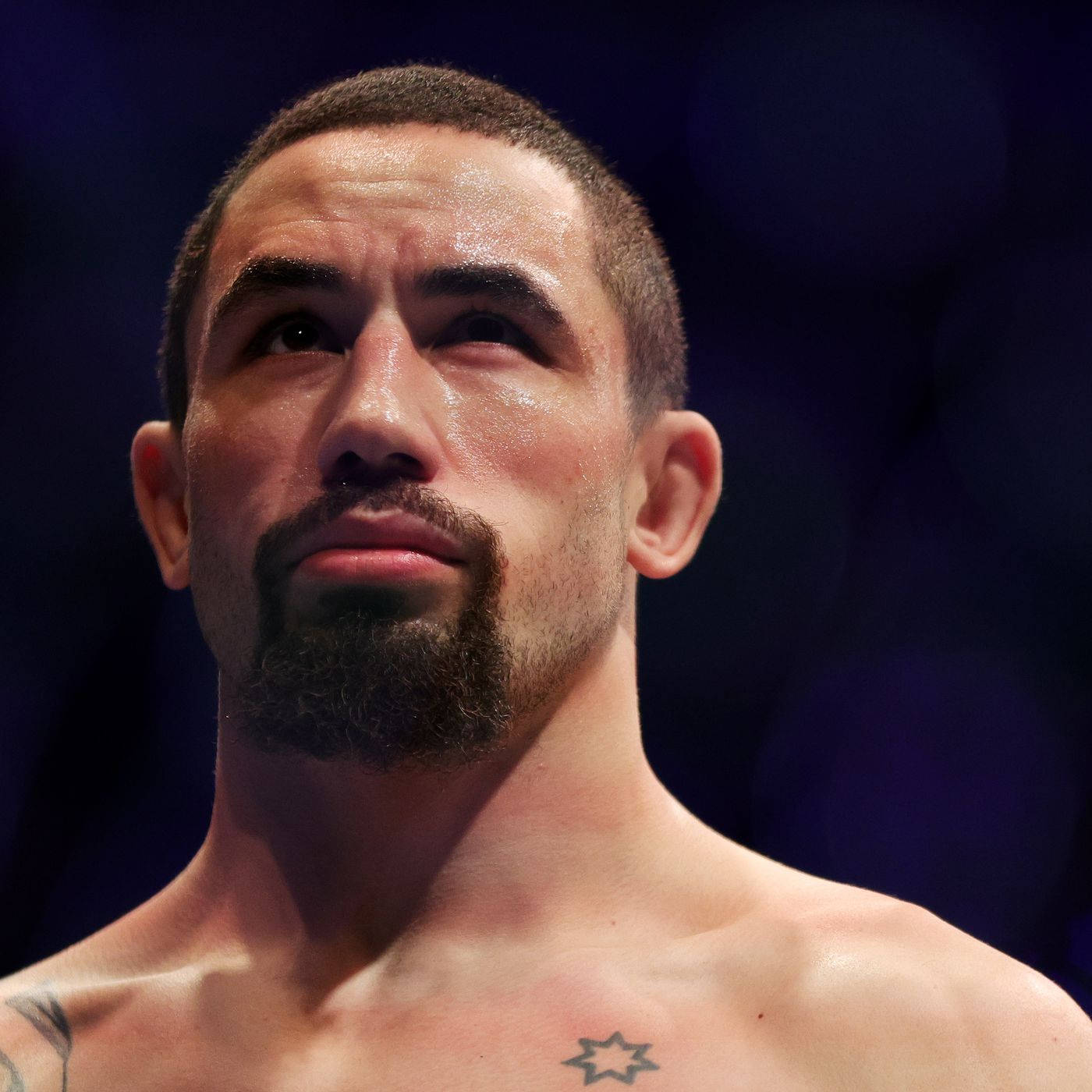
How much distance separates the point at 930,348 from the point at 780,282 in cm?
43

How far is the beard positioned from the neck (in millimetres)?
106

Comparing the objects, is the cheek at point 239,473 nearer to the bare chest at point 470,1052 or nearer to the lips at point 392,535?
the lips at point 392,535

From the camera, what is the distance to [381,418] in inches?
85.0

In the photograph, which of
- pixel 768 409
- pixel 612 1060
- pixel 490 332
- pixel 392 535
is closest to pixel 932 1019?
pixel 612 1060

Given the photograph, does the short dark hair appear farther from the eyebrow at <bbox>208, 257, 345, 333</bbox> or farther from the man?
the eyebrow at <bbox>208, 257, 345, 333</bbox>

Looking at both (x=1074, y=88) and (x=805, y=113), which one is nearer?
(x=1074, y=88)

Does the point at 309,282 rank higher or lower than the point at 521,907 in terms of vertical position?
higher

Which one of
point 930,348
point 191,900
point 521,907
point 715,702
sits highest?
point 930,348

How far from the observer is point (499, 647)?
220 cm

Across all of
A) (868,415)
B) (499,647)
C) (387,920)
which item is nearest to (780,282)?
(868,415)

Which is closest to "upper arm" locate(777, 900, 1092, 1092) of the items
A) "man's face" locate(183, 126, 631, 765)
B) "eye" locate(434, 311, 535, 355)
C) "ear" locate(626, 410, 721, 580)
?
"man's face" locate(183, 126, 631, 765)

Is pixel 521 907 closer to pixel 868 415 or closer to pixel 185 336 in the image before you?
pixel 185 336

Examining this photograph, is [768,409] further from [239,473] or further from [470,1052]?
[470,1052]

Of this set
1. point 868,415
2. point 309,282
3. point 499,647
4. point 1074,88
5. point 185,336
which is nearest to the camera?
point 499,647
